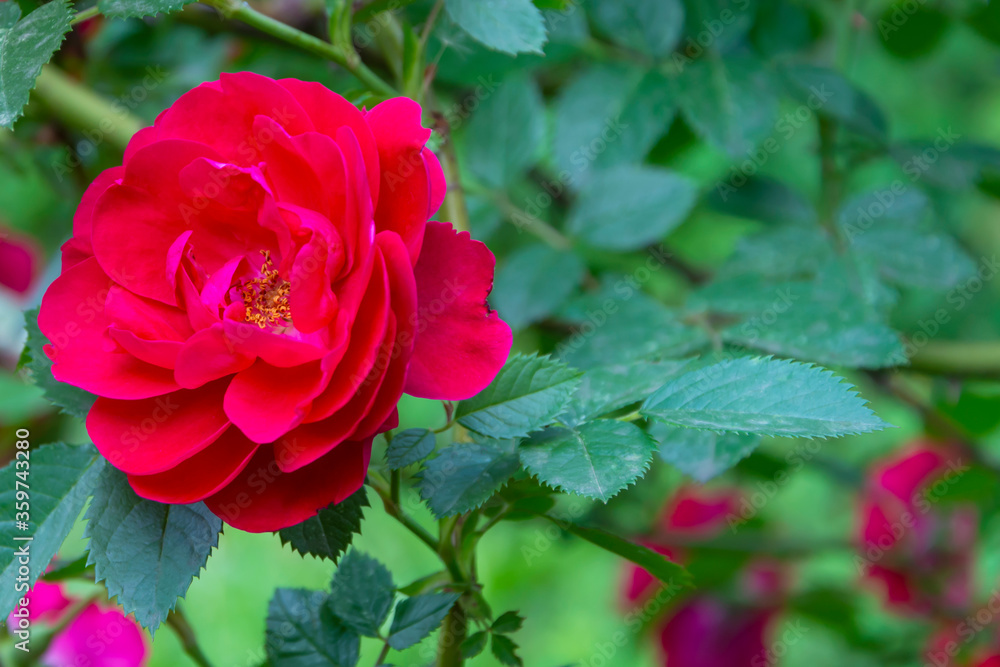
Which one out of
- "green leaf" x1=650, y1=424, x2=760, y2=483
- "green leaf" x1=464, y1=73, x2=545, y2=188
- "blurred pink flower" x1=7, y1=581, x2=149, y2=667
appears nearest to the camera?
"green leaf" x1=650, y1=424, x2=760, y2=483

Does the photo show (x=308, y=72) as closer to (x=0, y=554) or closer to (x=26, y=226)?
(x=0, y=554)

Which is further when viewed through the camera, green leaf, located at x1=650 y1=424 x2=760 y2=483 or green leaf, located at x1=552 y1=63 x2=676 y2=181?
green leaf, located at x1=552 y1=63 x2=676 y2=181

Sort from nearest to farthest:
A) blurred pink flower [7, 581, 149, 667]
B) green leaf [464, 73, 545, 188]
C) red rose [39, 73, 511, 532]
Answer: red rose [39, 73, 511, 532] → blurred pink flower [7, 581, 149, 667] → green leaf [464, 73, 545, 188]

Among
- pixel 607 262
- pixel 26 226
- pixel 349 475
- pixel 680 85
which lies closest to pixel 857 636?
pixel 607 262

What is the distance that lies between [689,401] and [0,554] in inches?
12.3

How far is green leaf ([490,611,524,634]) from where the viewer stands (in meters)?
0.37

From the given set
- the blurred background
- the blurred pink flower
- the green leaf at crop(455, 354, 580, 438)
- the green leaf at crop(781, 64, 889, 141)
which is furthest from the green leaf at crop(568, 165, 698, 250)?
the blurred pink flower

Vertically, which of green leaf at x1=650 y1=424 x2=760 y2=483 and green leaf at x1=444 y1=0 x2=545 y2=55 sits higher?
green leaf at x1=444 y1=0 x2=545 y2=55

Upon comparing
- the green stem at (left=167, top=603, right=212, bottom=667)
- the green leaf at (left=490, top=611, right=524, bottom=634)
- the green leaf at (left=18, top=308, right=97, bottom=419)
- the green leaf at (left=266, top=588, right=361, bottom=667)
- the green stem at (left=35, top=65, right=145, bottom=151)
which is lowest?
the green stem at (left=167, top=603, right=212, bottom=667)

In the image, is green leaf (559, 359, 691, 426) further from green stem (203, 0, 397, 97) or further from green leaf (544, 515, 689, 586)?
green stem (203, 0, 397, 97)

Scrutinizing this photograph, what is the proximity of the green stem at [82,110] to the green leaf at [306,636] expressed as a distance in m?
0.42

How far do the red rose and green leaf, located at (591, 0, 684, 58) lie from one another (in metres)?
→ 0.42

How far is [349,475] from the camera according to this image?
324 mm

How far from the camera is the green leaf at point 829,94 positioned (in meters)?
0.66
